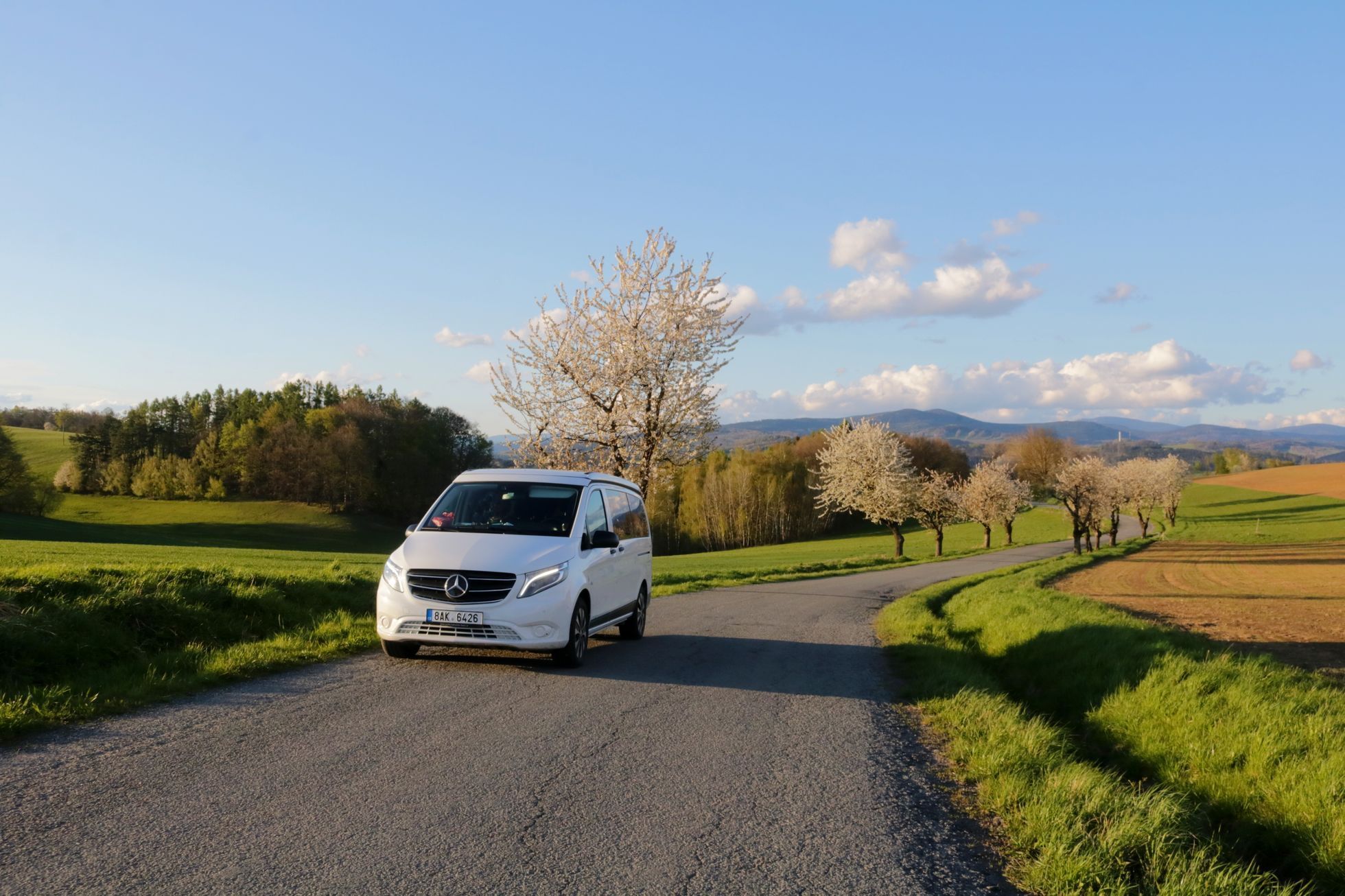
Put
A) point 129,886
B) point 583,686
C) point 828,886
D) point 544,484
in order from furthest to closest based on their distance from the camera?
point 544,484, point 583,686, point 828,886, point 129,886

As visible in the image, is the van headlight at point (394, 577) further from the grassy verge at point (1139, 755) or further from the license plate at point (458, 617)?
the grassy verge at point (1139, 755)

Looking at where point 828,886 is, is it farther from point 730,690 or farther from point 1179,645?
point 1179,645

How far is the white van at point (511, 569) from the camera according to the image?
30.1ft

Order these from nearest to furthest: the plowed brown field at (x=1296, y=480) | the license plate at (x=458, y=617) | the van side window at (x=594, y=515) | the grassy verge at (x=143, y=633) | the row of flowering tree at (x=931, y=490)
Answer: the grassy verge at (x=143, y=633), the license plate at (x=458, y=617), the van side window at (x=594, y=515), the row of flowering tree at (x=931, y=490), the plowed brown field at (x=1296, y=480)

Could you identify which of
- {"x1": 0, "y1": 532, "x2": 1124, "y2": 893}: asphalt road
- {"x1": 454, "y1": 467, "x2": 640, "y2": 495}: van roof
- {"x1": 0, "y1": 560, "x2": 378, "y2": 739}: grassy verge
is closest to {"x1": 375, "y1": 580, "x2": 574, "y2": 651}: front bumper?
{"x1": 0, "y1": 532, "x2": 1124, "y2": 893}: asphalt road

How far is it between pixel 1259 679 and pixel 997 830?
22.5 feet

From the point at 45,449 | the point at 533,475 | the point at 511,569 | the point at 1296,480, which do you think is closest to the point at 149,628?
the point at 511,569

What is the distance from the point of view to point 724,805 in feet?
17.6

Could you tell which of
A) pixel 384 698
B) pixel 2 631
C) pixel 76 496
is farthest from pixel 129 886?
pixel 76 496

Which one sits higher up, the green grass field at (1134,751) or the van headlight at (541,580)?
the van headlight at (541,580)

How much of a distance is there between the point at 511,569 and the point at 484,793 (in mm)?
4052

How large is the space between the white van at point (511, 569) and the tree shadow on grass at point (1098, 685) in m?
3.54

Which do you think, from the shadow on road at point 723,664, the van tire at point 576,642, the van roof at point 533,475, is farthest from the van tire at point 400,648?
the van roof at point 533,475

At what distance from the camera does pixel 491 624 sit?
9.12 metres
